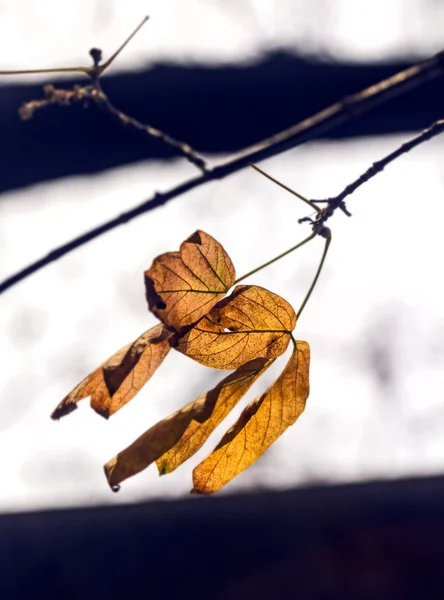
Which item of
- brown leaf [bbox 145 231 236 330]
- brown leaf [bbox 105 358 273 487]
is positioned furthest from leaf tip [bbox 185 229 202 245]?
brown leaf [bbox 105 358 273 487]

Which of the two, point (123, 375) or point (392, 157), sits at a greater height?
point (392, 157)

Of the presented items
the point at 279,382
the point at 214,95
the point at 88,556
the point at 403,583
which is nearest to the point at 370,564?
the point at 403,583

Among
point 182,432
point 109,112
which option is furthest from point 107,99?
point 182,432

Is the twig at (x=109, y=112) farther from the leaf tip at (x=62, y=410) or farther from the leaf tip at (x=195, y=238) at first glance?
the leaf tip at (x=62, y=410)

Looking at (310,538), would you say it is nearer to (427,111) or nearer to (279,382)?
(427,111)

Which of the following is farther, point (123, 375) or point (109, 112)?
point (109, 112)

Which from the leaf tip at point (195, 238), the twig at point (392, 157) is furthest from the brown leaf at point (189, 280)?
the twig at point (392, 157)

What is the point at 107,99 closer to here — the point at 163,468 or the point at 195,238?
the point at 195,238

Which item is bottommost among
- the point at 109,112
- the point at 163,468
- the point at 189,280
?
the point at 163,468
